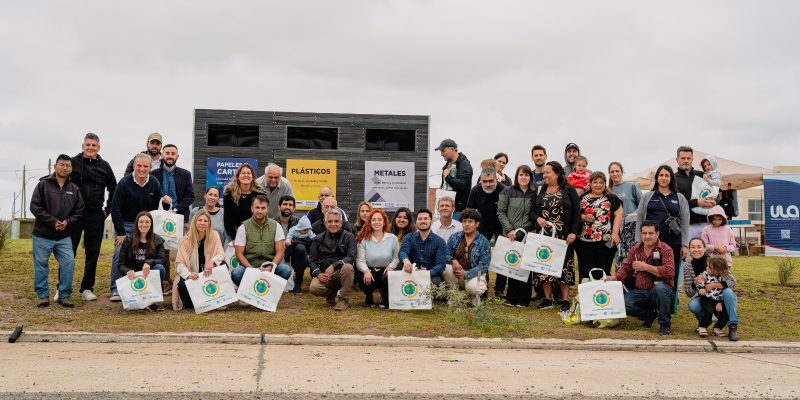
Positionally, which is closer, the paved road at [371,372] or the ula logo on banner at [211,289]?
the paved road at [371,372]

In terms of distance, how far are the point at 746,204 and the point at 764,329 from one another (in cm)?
4234

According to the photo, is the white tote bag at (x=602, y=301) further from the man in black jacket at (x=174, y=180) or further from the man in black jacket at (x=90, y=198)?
the man in black jacket at (x=90, y=198)

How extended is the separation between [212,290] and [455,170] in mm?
4012

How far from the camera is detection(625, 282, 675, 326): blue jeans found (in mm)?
8031

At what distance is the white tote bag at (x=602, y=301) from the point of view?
26.7 ft

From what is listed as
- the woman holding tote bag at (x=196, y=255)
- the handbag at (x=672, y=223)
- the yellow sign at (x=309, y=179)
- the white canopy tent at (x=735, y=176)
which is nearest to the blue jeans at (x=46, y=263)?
the woman holding tote bag at (x=196, y=255)

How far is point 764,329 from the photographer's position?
8.43m

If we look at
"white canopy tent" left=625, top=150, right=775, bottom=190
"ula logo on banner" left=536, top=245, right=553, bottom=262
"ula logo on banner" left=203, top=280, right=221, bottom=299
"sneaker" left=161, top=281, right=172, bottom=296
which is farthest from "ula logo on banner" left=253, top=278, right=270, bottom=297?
"white canopy tent" left=625, top=150, right=775, bottom=190

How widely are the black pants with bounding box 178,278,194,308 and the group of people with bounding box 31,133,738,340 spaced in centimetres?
2

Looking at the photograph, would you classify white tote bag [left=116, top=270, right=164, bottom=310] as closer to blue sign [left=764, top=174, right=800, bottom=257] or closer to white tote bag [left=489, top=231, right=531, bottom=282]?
white tote bag [left=489, top=231, right=531, bottom=282]

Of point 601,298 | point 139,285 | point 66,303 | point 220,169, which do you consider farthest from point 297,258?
point 220,169

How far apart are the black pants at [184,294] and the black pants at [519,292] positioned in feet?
13.7

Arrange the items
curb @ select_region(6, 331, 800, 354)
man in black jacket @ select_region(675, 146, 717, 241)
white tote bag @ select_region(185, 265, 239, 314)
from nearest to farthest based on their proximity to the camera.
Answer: curb @ select_region(6, 331, 800, 354) < white tote bag @ select_region(185, 265, 239, 314) < man in black jacket @ select_region(675, 146, 717, 241)

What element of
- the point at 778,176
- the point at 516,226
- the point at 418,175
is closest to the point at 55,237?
the point at 516,226
